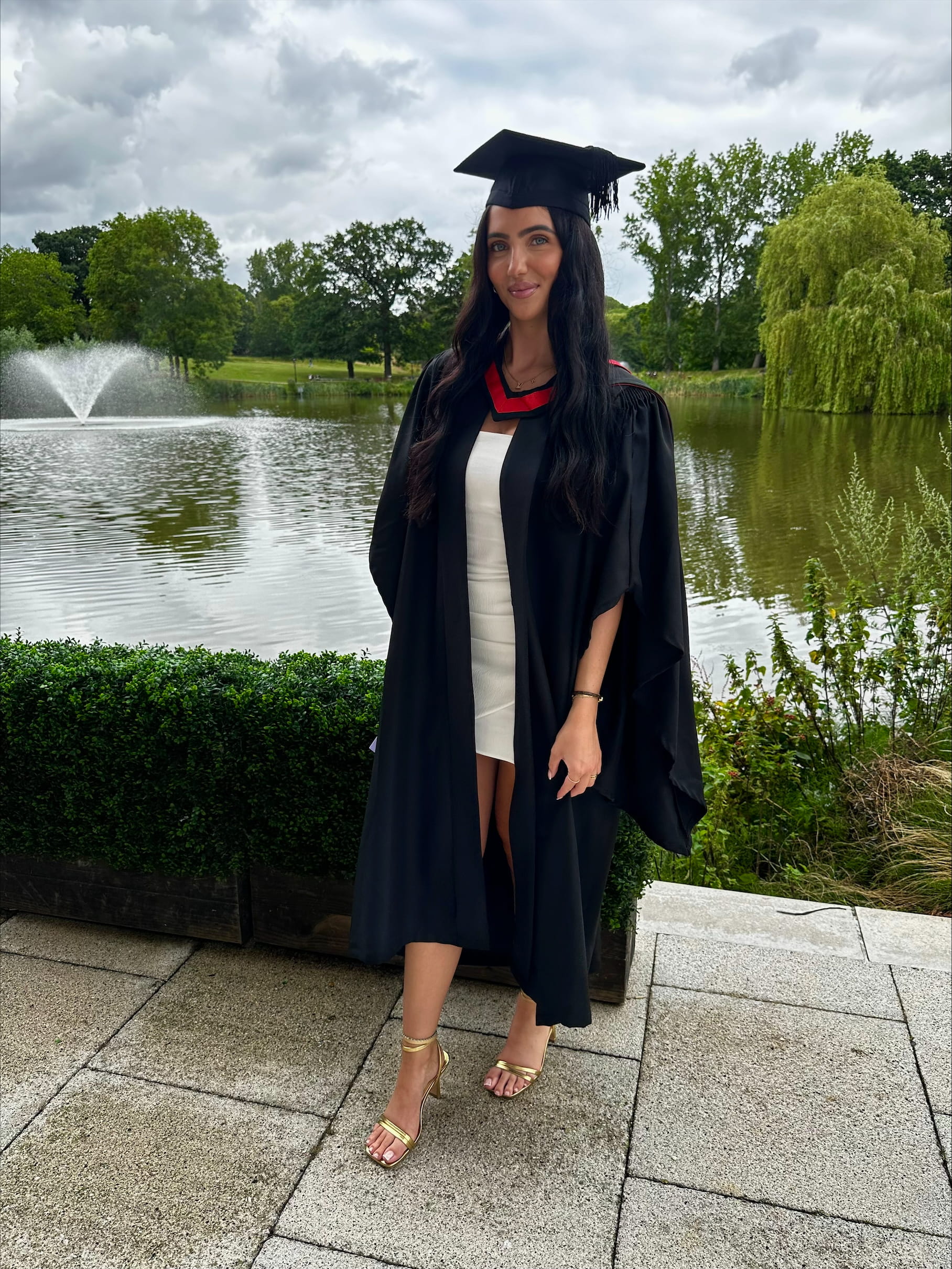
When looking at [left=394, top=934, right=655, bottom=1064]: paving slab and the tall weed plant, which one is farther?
the tall weed plant

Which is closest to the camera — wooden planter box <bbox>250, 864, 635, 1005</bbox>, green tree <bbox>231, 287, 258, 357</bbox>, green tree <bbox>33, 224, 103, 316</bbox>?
wooden planter box <bbox>250, 864, 635, 1005</bbox>

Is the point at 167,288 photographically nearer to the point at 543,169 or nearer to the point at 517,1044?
the point at 543,169

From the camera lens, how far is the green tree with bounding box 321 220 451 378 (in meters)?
56.6

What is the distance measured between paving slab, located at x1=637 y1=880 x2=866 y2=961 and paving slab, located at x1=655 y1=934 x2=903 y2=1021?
6 cm

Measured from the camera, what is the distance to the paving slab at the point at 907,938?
2.91 meters

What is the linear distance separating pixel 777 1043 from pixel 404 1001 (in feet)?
3.36

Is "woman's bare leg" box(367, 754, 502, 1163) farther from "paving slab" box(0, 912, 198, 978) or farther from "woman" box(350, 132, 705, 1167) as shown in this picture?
"paving slab" box(0, 912, 198, 978)

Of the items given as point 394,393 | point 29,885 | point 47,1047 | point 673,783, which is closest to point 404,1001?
point 673,783

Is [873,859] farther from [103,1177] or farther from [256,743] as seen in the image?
[103,1177]

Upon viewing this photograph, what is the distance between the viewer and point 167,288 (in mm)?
48312

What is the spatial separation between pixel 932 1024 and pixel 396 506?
200cm

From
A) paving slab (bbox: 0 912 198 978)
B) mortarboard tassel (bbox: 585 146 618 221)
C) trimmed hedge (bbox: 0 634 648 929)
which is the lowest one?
paving slab (bbox: 0 912 198 978)

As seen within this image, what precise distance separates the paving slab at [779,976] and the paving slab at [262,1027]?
2.83 feet

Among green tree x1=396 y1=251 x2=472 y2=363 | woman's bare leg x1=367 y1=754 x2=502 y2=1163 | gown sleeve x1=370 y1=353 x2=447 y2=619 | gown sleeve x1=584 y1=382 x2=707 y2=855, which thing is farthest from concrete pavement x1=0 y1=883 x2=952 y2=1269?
green tree x1=396 y1=251 x2=472 y2=363
